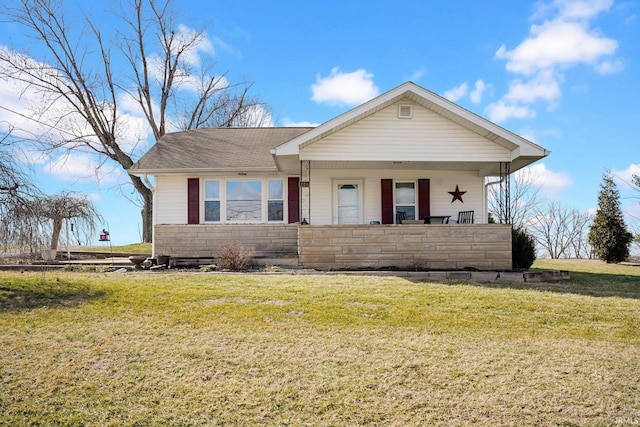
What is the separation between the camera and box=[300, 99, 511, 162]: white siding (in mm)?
12797

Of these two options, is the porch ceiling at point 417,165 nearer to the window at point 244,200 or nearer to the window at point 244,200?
the window at point 244,200

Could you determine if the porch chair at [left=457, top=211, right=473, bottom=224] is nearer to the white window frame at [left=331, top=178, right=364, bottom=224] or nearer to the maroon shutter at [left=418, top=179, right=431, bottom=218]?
the maroon shutter at [left=418, top=179, right=431, bottom=218]

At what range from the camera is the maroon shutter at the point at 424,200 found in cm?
1507

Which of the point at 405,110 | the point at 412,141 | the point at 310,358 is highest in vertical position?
the point at 405,110

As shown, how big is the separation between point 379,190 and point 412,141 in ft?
8.54

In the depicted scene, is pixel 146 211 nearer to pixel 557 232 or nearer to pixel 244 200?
pixel 244 200

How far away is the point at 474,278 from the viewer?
Result: 11.2 metres

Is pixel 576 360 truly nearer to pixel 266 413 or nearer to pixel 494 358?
pixel 494 358

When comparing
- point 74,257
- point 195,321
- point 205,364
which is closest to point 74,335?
point 195,321

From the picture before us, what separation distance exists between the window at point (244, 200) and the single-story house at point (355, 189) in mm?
32

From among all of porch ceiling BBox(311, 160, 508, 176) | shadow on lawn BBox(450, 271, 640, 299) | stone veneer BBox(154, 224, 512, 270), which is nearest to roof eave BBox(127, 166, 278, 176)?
porch ceiling BBox(311, 160, 508, 176)

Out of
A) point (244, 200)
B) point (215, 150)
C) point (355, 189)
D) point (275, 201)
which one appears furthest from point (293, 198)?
point (215, 150)

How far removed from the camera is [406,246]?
12422 mm

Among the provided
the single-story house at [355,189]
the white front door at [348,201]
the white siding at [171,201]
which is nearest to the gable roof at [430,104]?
the single-story house at [355,189]
